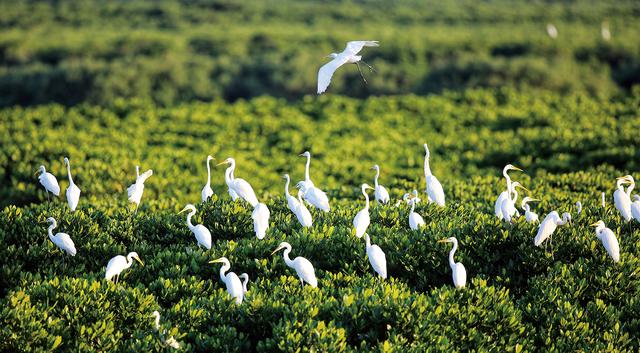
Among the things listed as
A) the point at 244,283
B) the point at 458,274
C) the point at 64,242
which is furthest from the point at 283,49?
the point at 458,274

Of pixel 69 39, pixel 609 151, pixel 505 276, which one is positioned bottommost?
pixel 69 39

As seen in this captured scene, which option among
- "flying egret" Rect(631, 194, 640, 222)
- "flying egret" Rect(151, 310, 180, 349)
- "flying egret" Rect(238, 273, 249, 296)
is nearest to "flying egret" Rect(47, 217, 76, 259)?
"flying egret" Rect(151, 310, 180, 349)

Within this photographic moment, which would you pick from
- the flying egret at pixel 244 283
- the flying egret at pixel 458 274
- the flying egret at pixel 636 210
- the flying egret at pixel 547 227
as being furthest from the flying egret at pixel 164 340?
the flying egret at pixel 636 210

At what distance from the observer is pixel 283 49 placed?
143 ft

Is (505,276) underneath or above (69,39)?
above

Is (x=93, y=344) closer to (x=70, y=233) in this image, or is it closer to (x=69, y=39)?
(x=70, y=233)

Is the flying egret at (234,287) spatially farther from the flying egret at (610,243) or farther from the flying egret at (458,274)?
the flying egret at (610,243)

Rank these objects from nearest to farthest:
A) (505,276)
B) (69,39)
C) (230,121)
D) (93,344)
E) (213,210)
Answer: (93,344)
(505,276)
(213,210)
(230,121)
(69,39)

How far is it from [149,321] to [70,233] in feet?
8.29

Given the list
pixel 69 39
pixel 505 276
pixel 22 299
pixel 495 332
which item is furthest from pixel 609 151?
pixel 69 39

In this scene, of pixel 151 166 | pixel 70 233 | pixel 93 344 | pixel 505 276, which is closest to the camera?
pixel 93 344

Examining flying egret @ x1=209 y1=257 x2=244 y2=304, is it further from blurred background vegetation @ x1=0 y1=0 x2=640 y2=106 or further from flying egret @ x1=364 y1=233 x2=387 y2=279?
blurred background vegetation @ x1=0 y1=0 x2=640 y2=106

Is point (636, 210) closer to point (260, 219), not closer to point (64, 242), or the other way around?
point (260, 219)

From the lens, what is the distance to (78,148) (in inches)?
714
